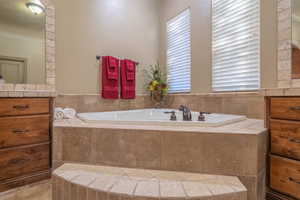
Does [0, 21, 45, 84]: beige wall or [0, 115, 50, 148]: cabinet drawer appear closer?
[0, 115, 50, 148]: cabinet drawer

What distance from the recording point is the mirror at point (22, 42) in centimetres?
196

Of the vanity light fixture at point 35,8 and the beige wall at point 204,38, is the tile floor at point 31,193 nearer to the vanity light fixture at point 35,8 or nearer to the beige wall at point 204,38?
the vanity light fixture at point 35,8

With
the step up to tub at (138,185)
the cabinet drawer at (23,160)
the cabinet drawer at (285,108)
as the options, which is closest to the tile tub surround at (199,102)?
the cabinet drawer at (285,108)

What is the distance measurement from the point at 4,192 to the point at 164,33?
10.6 feet

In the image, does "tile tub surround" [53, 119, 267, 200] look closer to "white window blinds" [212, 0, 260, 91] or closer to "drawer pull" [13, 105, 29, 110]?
"drawer pull" [13, 105, 29, 110]

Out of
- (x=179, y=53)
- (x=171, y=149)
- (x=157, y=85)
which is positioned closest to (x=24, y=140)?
(x=171, y=149)

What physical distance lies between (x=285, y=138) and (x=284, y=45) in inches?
36.5

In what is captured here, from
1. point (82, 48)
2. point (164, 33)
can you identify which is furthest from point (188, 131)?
point (164, 33)

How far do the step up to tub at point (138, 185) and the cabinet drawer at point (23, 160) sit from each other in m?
0.62

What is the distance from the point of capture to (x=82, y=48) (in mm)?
2555

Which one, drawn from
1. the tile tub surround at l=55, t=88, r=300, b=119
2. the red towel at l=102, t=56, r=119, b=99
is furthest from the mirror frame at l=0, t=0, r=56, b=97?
the red towel at l=102, t=56, r=119, b=99

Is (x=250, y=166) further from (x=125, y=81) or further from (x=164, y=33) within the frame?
(x=164, y=33)

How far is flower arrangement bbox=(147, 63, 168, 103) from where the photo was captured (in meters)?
3.02

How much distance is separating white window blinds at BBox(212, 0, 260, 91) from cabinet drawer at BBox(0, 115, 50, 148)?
86.3 inches
